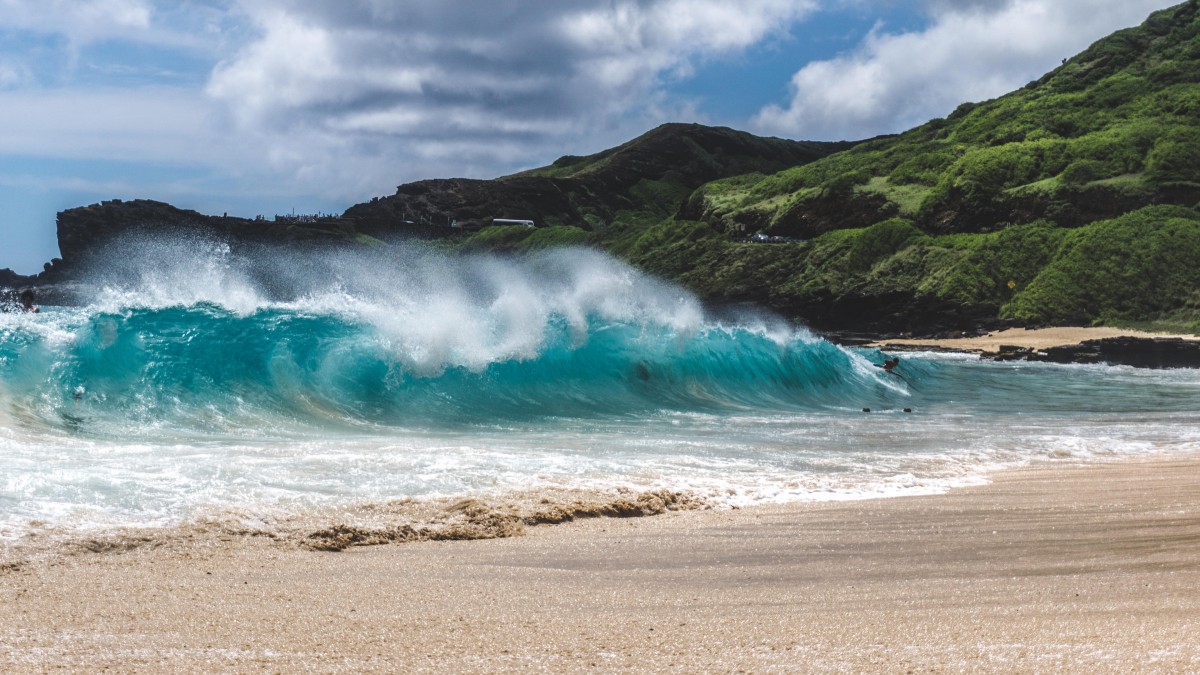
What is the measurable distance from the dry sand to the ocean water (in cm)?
1253

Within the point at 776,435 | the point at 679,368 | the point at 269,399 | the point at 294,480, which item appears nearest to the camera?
the point at 294,480

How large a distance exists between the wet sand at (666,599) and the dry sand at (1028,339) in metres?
30.1

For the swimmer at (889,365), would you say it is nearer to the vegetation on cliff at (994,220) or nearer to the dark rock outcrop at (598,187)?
the vegetation on cliff at (994,220)

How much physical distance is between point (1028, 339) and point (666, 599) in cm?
3714

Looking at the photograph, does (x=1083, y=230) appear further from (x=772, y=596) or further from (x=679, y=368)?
(x=772, y=596)

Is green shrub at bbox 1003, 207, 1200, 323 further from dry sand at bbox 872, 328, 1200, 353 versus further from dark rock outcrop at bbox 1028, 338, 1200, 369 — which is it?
dark rock outcrop at bbox 1028, 338, 1200, 369

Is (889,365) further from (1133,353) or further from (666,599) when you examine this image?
(666,599)

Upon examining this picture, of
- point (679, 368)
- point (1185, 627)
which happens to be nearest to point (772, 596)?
point (1185, 627)

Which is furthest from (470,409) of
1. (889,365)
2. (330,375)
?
(889,365)

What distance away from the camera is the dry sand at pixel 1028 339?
35.3 m

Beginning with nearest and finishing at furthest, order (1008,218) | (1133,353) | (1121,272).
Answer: (1133,353), (1121,272), (1008,218)

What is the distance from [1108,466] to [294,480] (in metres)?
7.66

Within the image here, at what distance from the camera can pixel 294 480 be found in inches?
288

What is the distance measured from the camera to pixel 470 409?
13.4m
